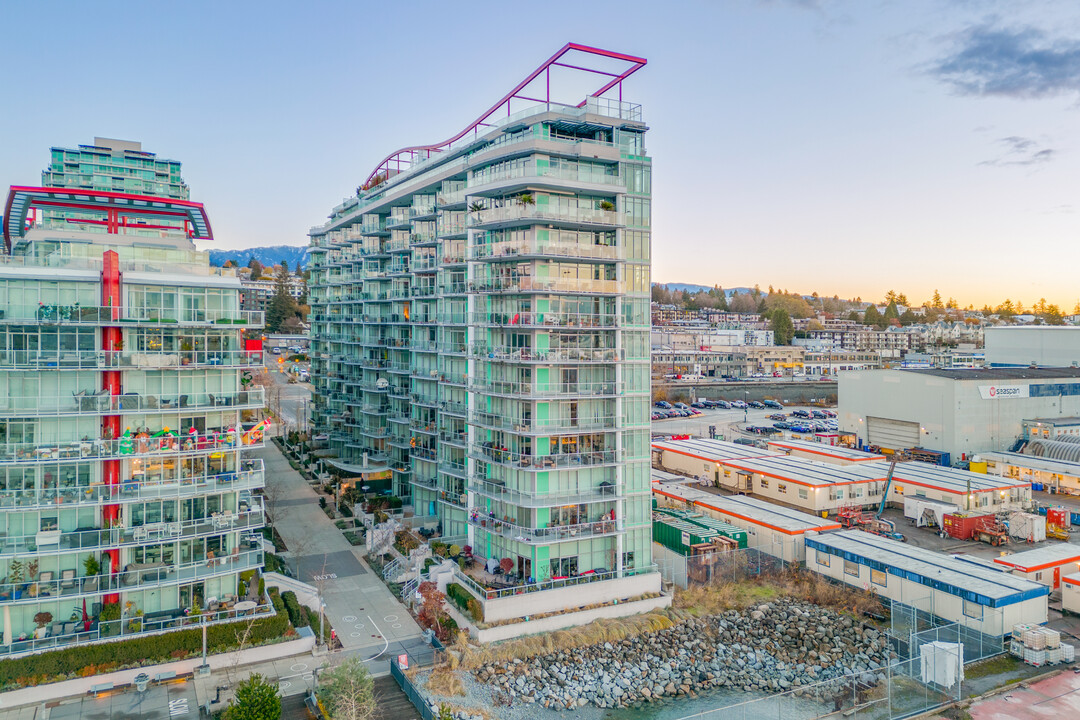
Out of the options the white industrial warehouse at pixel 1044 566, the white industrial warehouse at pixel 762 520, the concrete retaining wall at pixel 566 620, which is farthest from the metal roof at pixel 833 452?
the concrete retaining wall at pixel 566 620

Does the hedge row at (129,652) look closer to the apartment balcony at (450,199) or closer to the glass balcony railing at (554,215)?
the glass balcony railing at (554,215)

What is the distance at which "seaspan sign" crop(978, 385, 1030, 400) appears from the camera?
2469 inches

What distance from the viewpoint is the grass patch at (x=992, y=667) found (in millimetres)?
26594

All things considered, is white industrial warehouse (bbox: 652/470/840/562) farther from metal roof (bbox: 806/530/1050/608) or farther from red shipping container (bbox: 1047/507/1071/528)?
red shipping container (bbox: 1047/507/1071/528)

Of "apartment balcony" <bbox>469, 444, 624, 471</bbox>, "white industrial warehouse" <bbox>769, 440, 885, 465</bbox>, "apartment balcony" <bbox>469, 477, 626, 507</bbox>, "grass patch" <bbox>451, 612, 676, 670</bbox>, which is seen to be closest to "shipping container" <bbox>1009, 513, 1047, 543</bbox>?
"white industrial warehouse" <bbox>769, 440, 885, 465</bbox>

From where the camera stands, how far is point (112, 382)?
2823 cm

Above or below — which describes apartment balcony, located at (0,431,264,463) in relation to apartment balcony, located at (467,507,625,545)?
above

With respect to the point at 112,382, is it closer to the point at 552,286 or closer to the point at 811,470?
the point at 552,286

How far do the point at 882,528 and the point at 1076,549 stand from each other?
32.6 feet

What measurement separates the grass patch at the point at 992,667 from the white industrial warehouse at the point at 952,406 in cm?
3840

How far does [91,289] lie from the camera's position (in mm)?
27938

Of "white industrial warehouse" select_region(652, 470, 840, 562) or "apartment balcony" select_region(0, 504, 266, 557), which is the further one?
"white industrial warehouse" select_region(652, 470, 840, 562)

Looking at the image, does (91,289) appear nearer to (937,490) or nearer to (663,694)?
(663,694)

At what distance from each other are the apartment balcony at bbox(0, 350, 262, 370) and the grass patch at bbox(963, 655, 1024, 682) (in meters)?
Result: 31.0
